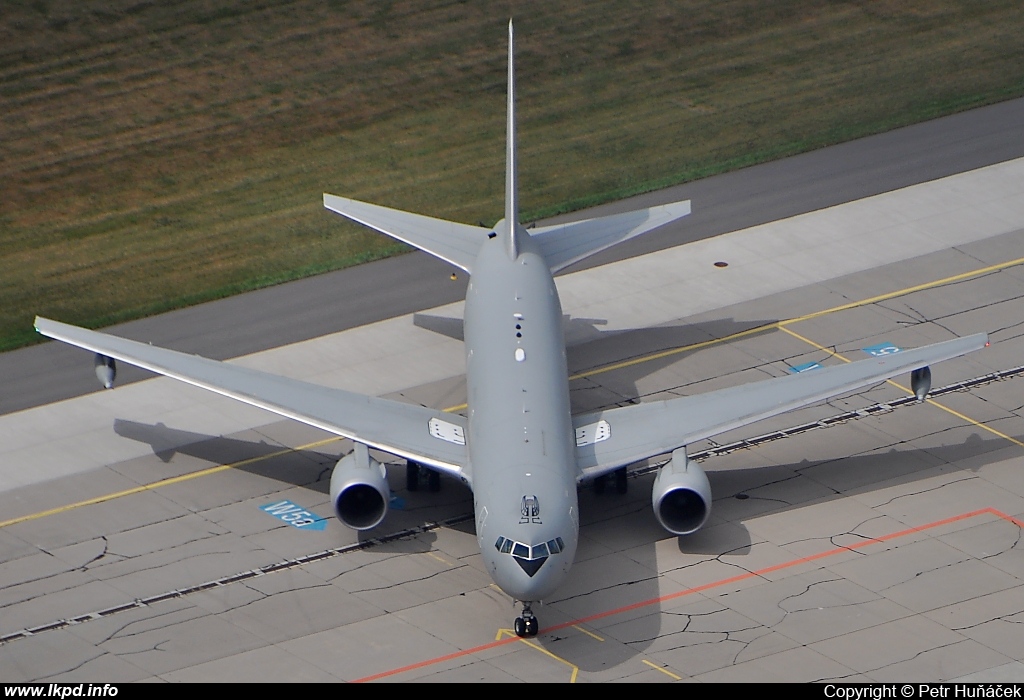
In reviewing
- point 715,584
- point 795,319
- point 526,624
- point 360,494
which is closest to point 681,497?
point 715,584

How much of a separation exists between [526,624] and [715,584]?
5869 mm

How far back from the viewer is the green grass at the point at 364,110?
65500 millimetres

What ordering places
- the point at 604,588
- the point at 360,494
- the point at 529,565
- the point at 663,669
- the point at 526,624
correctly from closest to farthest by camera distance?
the point at 529,565, the point at 663,669, the point at 526,624, the point at 604,588, the point at 360,494

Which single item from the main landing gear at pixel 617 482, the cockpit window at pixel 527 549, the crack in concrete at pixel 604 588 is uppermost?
the cockpit window at pixel 527 549

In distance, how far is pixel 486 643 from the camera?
42.3m

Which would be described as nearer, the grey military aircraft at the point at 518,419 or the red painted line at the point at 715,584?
the grey military aircraft at the point at 518,419

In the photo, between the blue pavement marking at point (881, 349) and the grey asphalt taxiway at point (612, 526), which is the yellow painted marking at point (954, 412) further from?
the blue pavement marking at point (881, 349)

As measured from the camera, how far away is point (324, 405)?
48438mm

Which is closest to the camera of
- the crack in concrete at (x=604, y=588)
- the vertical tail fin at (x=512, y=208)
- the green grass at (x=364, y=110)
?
the crack in concrete at (x=604, y=588)

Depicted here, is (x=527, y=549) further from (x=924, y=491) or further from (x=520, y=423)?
(x=924, y=491)

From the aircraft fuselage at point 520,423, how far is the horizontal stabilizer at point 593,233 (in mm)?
1500

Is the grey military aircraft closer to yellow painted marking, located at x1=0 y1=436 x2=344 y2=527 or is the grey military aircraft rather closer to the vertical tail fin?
the vertical tail fin

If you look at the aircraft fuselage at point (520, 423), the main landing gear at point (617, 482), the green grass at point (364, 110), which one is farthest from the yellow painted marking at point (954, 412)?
the green grass at point (364, 110)
